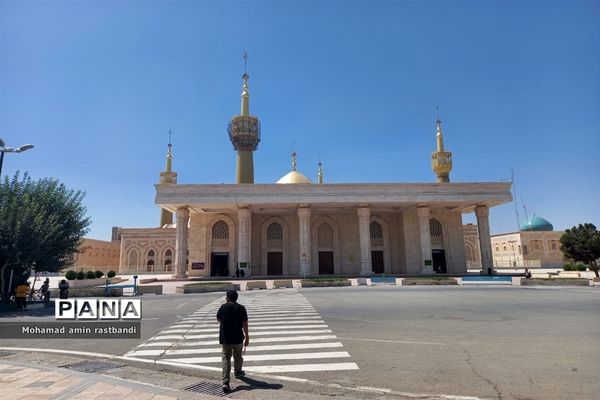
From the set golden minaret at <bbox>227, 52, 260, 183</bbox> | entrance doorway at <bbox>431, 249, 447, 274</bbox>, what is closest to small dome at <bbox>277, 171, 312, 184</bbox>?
golden minaret at <bbox>227, 52, 260, 183</bbox>

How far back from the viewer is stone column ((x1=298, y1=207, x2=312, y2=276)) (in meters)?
36.7

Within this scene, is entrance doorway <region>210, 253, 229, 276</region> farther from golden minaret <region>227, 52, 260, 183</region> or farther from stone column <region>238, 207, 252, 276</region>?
golden minaret <region>227, 52, 260, 183</region>

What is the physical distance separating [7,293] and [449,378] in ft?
68.2

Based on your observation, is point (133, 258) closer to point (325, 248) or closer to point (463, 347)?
point (325, 248)

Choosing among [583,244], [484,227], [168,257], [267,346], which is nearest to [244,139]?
[168,257]

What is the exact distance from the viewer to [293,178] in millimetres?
52906

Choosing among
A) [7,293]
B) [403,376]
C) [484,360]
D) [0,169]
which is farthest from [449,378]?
[7,293]

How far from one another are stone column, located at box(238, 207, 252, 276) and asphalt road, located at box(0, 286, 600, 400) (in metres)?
22.7

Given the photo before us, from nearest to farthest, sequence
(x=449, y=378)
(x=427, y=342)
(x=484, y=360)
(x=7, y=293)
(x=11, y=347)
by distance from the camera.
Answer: (x=449, y=378) < (x=484, y=360) < (x=427, y=342) < (x=11, y=347) < (x=7, y=293)

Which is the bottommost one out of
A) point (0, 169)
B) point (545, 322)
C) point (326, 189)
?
point (545, 322)

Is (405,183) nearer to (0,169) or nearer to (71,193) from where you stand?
(71,193)

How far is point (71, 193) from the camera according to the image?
22234 mm

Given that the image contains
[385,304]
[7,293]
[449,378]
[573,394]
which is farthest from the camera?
[7,293]

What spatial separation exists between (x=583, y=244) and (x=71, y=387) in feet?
145
